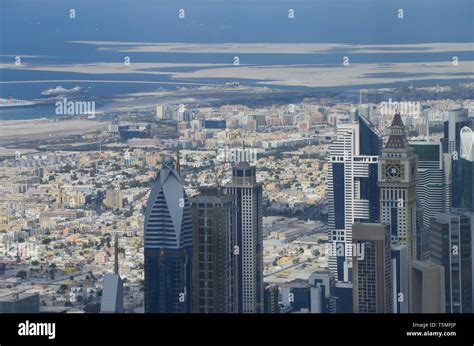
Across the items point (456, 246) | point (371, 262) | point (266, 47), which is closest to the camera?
point (266, 47)

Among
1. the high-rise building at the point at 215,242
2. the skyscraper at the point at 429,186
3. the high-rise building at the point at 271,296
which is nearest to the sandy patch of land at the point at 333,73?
the skyscraper at the point at 429,186

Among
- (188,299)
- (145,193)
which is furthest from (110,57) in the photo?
(188,299)

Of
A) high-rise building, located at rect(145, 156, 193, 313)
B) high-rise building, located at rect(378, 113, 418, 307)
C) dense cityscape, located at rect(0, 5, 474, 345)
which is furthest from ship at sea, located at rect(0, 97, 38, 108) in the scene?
high-rise building, located at rect(378, 113, 418, 307)

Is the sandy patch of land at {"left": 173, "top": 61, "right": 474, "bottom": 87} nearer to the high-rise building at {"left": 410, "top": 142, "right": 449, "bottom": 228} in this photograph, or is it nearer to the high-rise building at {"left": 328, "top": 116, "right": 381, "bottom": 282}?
the high-rise building at {"left": 328, "top": 116, "right": 381, "bottom": 282}

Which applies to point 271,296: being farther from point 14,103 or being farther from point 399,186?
point 14,103

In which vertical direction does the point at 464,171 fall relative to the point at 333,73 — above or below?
below

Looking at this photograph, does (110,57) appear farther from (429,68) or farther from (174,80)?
(429,68)

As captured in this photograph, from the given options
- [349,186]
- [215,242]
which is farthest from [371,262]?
[215,242]

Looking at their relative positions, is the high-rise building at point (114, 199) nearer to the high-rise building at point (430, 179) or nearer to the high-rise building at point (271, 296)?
the high-rise building at point (271, 296)
